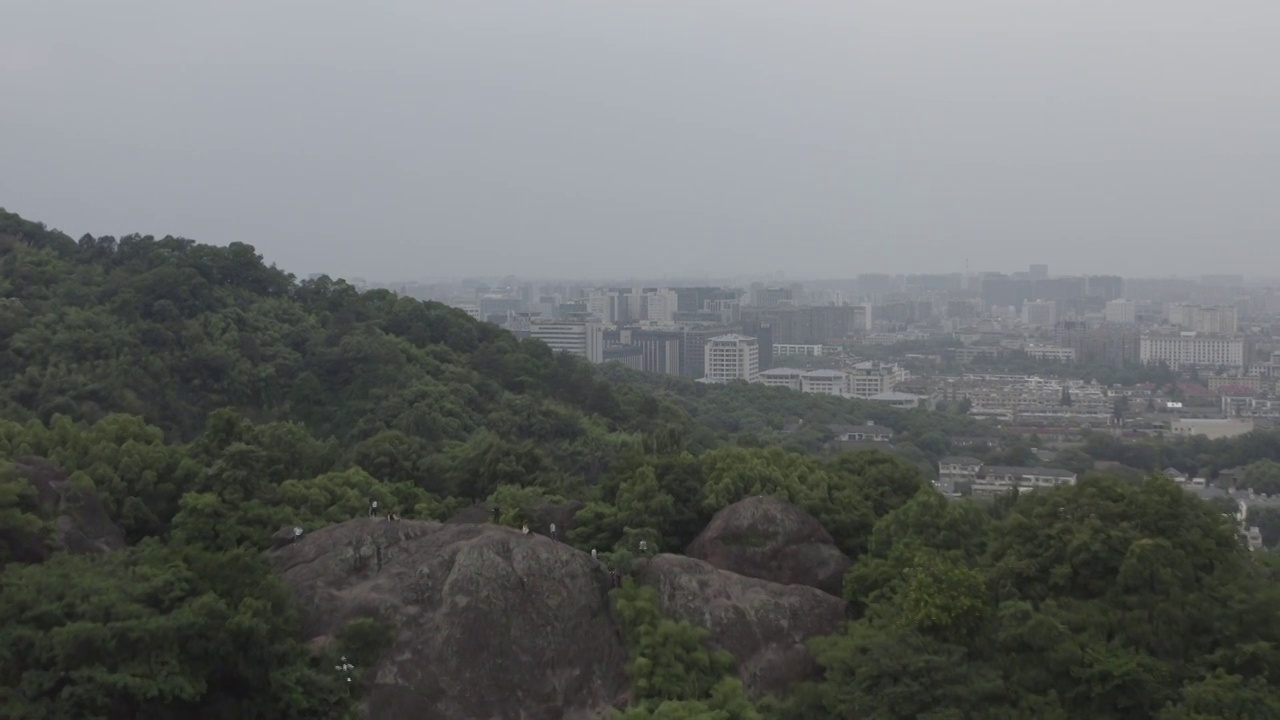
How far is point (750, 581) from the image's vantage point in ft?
34.4

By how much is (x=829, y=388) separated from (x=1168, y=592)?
151 ft

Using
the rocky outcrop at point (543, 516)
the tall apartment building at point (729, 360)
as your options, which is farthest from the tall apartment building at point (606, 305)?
the rocky outcrop at point (543, 516)

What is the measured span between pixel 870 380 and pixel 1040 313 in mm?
45030

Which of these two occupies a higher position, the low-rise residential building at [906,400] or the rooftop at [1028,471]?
the rooftop at [1028,471]

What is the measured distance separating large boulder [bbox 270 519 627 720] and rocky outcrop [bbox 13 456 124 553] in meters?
1.93

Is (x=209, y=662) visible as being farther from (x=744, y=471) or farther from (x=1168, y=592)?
(x=1168, y=592)

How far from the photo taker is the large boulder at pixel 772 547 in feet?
36.7

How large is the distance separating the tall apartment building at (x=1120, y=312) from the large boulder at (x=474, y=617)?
81.3m

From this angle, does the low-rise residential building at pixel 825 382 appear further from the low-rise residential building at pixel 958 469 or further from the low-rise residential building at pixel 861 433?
the low-rise residential building at pixel 958 469

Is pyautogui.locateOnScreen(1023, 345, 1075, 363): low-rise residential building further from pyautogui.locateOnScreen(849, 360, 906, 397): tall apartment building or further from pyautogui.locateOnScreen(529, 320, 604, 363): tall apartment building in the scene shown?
pyautogui.locateOnScreen(529, 320, 604, 363): tall apartment building

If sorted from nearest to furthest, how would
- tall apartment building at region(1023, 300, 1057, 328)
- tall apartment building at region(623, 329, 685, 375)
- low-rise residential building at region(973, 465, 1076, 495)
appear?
low-rise residential building at region(973, 465, 1076, 495) < tall apartment building at region(623, 329, 685, 375) < tall apartment building at region(1023, 300, 1057, 328)

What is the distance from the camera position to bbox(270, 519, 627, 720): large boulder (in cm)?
948

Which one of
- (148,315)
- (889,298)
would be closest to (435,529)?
(148,315)

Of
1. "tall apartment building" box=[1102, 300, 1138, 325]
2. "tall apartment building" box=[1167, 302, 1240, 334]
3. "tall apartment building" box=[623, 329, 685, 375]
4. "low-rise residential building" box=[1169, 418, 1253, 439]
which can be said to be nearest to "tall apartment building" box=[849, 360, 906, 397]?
"tall apartment building" box=[623, 329, 685, 375]
